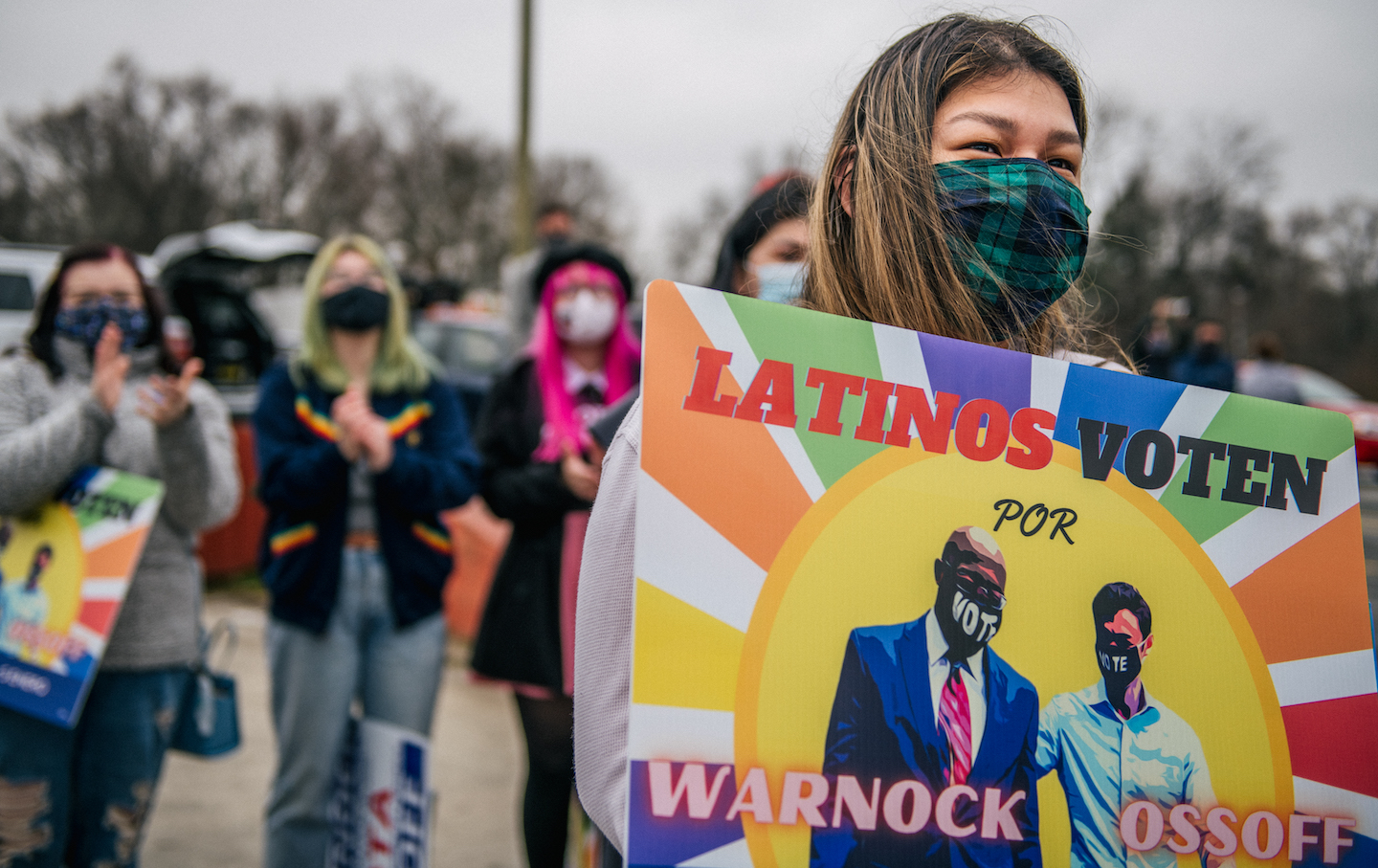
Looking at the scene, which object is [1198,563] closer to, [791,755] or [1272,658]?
[1272,658]

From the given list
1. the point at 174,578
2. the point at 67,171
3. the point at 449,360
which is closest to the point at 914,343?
the point at 174,578

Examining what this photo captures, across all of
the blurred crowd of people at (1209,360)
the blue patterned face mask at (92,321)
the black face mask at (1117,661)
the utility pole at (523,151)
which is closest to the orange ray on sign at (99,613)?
the blue patterned face mask at (92,321)

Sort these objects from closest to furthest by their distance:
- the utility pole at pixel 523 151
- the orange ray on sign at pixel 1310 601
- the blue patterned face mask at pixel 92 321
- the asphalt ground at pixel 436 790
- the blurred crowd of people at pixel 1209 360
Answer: the orange ray on sign at pixel 1310 601 < the blue patterned face mask at pixel 92 321 < the asphalt ground at pixel 436 790 < the blurred crowd of people at pixel 1209 360 < the utility pole at pixel 523 151

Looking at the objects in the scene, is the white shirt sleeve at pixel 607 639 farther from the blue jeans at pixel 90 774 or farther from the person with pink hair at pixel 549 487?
the blue jeans at pixel 90 774

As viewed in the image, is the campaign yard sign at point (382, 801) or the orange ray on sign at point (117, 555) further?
the campaign yard sign at point (382, 801)

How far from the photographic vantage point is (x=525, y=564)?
2.50m

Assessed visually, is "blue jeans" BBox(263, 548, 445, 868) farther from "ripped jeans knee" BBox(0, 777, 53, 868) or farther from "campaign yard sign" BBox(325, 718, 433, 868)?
"ripped jeans knee" BBox(0, 777, 53, 868)

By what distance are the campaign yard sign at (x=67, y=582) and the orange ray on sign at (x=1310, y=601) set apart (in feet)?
7.41

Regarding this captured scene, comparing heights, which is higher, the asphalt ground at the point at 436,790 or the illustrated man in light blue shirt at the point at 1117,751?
the illustrated man in light blue shirt at the point at 1117,751

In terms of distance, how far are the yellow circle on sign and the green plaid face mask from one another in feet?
0.74

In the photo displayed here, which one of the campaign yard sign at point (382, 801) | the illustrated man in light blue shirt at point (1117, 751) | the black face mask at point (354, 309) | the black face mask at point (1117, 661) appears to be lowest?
the campaign yard sign at point (382, 801)

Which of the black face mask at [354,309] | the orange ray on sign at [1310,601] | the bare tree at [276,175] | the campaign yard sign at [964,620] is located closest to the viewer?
the campaign yard sign at [964,620]

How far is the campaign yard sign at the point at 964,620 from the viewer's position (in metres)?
0.81

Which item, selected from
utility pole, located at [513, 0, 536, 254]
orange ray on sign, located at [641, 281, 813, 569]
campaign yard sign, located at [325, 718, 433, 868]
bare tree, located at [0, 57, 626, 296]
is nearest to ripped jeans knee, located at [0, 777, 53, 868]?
campaign yard sign, located at [325, 718, 433, 868]
